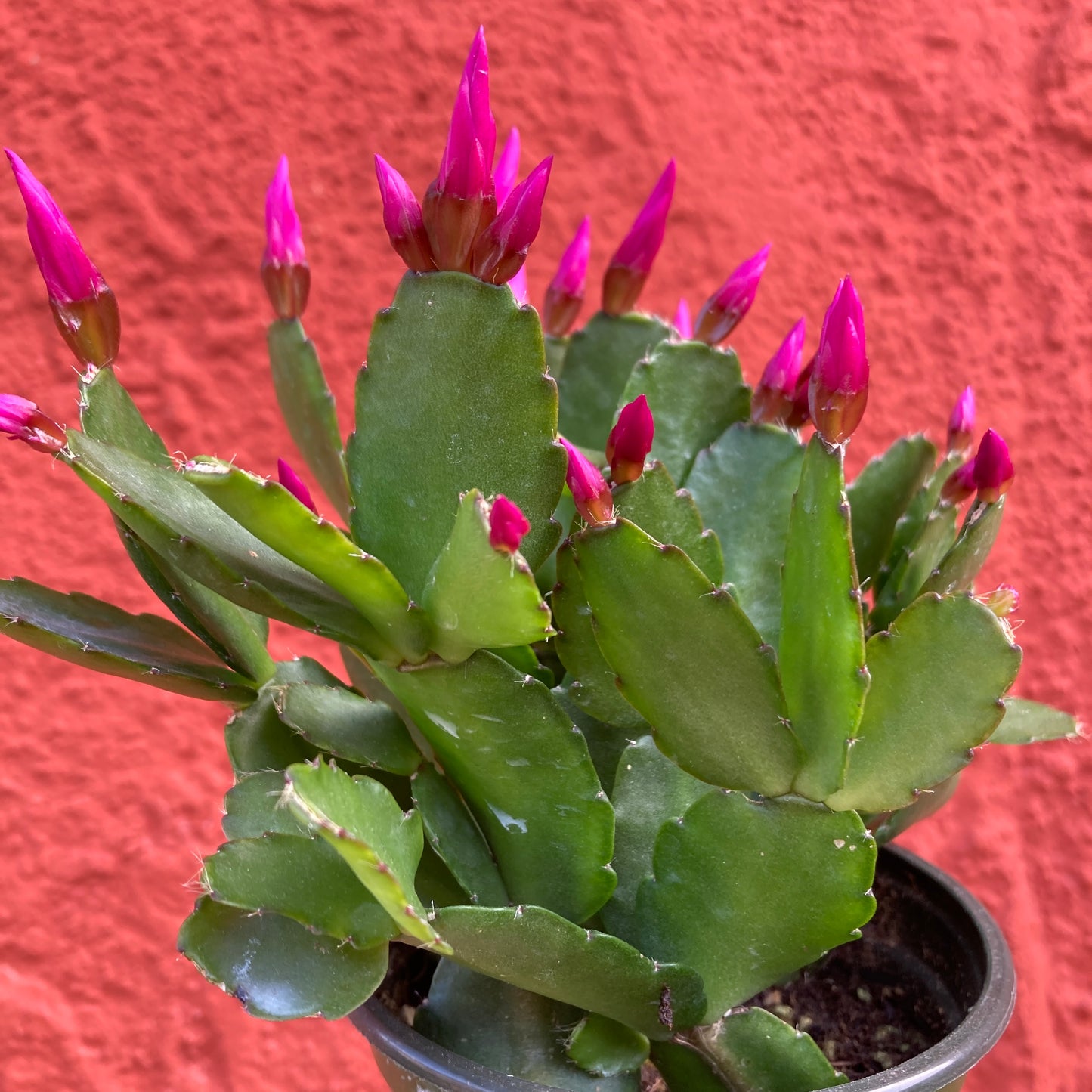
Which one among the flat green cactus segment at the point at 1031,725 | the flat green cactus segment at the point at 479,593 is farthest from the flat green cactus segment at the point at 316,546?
the flat green cactus segment at the point at 1031,725

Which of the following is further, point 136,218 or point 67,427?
point 136,218

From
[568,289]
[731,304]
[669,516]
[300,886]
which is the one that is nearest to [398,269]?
[568,289]

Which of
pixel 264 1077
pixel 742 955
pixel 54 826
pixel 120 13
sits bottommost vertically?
pixel 264 1077

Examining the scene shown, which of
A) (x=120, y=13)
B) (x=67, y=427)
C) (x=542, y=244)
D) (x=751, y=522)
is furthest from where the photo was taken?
(x=542, y=244)

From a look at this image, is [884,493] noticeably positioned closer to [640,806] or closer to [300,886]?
[640,806]

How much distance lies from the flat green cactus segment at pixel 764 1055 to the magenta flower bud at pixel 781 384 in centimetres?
30

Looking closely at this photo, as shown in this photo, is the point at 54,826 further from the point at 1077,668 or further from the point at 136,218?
the point at 1077,668

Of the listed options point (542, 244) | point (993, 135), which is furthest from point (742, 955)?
point (993, 135)

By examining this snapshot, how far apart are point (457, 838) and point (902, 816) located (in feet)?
0.88

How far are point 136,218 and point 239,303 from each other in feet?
0.36

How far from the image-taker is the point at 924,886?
626 millimetres

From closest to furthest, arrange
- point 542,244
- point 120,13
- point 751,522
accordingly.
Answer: point 751,522
point 120,13
point 542,244

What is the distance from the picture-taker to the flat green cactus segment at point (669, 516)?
19.1 inches

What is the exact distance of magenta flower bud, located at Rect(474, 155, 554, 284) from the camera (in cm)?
40
